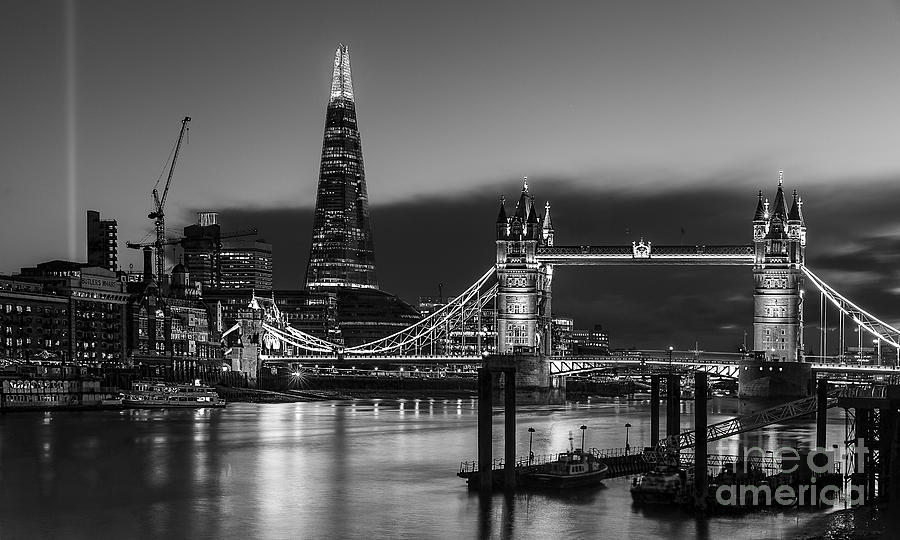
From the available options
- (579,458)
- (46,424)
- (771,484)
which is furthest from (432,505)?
(46,424)

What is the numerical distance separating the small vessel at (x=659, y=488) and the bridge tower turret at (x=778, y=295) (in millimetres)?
93687

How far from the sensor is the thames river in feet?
183

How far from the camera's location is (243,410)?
508ft

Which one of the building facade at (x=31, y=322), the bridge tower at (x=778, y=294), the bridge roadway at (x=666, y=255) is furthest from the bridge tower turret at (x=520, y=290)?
the building facade at (x=31, y=322)

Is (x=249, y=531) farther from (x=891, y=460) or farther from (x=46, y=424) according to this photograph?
(x=46, y=424)

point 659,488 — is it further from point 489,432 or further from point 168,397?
point 168,397

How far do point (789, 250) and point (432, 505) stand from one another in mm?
100152

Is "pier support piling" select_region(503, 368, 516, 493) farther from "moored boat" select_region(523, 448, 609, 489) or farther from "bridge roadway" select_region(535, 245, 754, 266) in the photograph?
"bridge roadway" select_region(535, 245, 754, 266)

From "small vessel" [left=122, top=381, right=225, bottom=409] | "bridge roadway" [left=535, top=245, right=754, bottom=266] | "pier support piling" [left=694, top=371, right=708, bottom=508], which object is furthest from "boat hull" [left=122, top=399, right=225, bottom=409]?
"pier support piling" [left=694, top=371, right=708, bottom=508]

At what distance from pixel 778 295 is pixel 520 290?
102ft

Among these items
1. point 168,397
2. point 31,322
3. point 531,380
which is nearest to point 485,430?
point 531,380

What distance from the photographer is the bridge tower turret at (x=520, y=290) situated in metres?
162

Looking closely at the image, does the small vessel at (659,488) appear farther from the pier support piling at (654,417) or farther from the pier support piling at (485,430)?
the pier support piling at (654,417)

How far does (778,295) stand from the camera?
153 m
